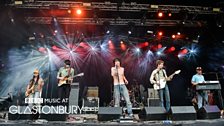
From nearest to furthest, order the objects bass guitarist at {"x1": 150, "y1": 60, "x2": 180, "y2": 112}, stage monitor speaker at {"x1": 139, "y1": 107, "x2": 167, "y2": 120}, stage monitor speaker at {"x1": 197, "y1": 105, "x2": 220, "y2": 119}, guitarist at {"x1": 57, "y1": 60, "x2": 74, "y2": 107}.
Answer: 1. stage monitor speaker at {"x1": 139, "y1": 107, "x2": 167, "y2": 120}
2. stage monitor speaker at {"x1": 197, "y1": 105, "x2": 220, "y2": 119}
3. bass guitarist at {"x1": 150, "y1": 60, "x2": 180, "y2": 112}
4. guitarist at {"x1": 57, "y1": 60, "x2": 74, "y2": 107}

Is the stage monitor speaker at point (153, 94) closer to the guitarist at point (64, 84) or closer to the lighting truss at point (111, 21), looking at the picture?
the lighting truss at point (111, 21)

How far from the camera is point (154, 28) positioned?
39.5 ft

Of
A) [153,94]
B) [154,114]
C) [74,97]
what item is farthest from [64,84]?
[153,94]

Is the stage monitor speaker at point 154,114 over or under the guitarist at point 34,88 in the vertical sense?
under

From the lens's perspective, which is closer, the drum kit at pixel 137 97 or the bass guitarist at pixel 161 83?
the bass guitarist at pixel 161 83

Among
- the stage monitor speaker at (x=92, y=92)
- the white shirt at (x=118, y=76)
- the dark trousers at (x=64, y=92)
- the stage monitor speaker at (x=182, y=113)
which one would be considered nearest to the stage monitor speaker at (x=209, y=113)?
the stage monitor speaker at (x=182, y=113)

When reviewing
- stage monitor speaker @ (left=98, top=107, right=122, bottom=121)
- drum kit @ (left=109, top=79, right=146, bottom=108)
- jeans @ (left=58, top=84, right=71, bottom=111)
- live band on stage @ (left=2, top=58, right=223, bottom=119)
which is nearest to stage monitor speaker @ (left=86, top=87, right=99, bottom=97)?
drum kit @ (left=109, top=79, right=146, bottom=108)

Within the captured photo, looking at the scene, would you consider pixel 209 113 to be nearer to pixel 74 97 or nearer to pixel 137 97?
pixel 74 97

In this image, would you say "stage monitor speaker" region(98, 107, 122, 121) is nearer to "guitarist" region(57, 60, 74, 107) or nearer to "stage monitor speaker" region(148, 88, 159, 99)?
"guitarist" region(57, 60, 74, 107)

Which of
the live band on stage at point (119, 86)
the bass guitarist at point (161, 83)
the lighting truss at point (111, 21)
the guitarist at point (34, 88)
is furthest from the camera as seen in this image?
the lighting truss at point (111, 21)

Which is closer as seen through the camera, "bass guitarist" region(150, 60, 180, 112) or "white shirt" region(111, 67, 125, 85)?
"white shirt" region(111, 67, 125, 85)

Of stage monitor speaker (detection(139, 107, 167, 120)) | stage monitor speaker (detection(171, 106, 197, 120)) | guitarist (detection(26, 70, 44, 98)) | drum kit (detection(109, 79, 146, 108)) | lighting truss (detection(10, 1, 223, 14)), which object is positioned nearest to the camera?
stage monitor speaker (detection(171, 106, 197, 120))

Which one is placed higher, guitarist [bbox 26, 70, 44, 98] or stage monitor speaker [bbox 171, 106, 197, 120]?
guitarist [bbox 26, 70, 44, 98]

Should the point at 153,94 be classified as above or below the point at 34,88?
below
